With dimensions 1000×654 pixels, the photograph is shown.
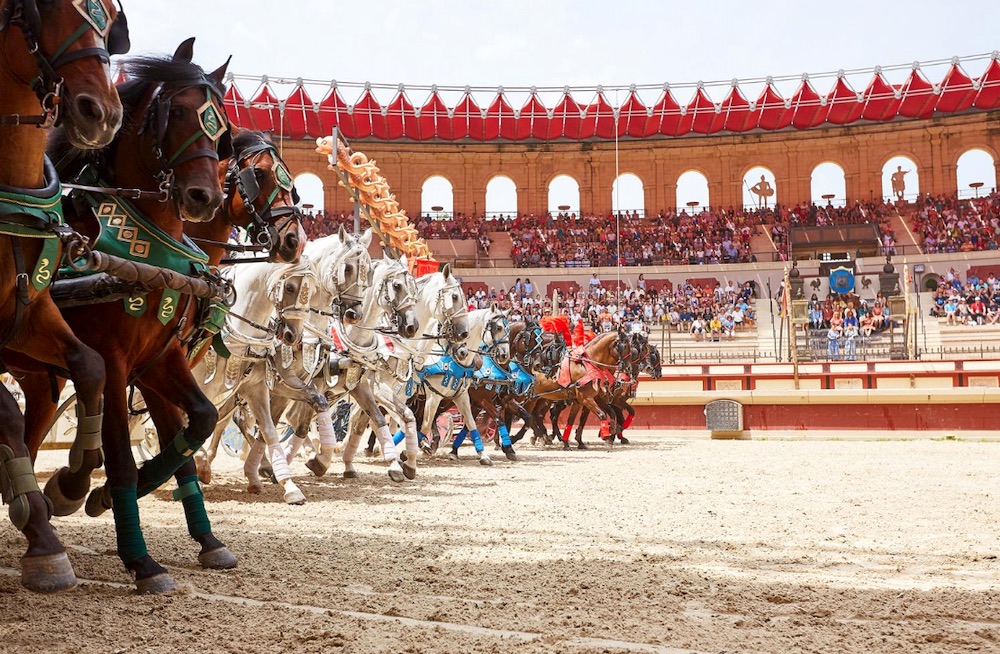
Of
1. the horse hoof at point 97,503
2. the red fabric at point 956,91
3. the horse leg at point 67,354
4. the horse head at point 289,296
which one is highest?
the red fabric at point 956,91

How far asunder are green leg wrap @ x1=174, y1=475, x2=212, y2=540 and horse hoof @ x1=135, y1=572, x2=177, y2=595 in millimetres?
645

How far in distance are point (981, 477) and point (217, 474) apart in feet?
27.8

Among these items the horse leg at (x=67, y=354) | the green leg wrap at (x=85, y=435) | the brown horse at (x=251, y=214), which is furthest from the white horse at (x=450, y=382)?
the horse leg at (x=67, y=354)

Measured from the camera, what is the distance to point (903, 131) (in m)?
37.5

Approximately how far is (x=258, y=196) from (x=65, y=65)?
7.10 feet

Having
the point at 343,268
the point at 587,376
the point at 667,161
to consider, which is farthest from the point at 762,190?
the point at 343,268

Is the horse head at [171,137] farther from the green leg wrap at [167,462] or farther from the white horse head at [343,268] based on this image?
the white horse head at [343,268]

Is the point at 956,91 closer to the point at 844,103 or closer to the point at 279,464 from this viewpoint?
the point at 844,103

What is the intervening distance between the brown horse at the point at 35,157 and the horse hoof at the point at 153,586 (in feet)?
2.13

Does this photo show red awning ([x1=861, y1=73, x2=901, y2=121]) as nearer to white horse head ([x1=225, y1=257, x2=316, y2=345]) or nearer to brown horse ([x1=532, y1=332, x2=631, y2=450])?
brown horse ([x1=532, y1=332, x2=631, y2=450])

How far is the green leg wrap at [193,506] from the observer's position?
449cm

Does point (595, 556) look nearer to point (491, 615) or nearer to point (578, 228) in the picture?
point (491, 615)

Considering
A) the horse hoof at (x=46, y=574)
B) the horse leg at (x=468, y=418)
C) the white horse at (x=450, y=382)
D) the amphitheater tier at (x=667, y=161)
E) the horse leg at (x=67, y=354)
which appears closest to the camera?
the horse hoof at (x=46, y=574)

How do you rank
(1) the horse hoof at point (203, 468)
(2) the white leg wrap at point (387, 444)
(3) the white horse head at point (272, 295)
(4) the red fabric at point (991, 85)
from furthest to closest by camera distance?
1. (4) the red fabric at point (991, 85)
2. (2) the white leg wrap at point (387, 444)
3. (1) the horse hoof at point (203, 468)
4. (3) the white horse head at point (272, 295)
